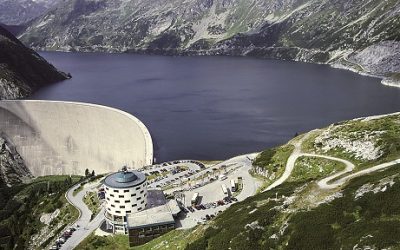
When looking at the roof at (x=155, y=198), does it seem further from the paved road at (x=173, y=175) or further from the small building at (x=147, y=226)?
the paved road at (x=173, y=175)

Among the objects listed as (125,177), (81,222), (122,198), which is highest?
(125,177)

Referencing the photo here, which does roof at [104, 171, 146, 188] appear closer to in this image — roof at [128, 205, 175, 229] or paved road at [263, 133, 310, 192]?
roof at [128, 205, 175, 229]

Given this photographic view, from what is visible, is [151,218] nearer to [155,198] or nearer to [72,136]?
[155,198]

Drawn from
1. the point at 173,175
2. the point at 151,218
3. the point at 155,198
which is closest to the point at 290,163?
the point at 173,175

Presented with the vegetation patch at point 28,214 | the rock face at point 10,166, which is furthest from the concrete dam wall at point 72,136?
the vegetation patch at point 28,214

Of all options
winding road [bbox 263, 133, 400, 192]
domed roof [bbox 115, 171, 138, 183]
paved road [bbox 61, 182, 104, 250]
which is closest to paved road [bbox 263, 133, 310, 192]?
winding road [bbox 263, 133, 400, 192]

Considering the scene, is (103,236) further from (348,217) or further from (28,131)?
(28,131)

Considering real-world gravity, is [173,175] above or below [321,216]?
below

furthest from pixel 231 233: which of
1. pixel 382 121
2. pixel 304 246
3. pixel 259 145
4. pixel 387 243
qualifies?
pixel 259 145
